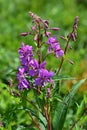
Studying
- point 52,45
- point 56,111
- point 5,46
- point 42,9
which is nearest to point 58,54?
point 52,45

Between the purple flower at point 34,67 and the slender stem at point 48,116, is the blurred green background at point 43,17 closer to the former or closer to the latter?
the slender stem at point 48,116

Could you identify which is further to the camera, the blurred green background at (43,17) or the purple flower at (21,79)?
the blurred green background at (43,17)

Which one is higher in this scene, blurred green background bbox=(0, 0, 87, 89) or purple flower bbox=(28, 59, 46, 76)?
blurred green background bbox=(0, 0, 87, 89)

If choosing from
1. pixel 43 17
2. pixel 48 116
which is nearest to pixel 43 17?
pixel 43 17

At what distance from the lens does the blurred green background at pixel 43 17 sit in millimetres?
5305

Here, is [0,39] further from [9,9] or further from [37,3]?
[37,3]

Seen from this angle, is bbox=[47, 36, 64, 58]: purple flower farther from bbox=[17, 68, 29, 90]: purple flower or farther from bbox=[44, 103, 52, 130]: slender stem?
bbox=[44, 103, 52, 130]: slender stem

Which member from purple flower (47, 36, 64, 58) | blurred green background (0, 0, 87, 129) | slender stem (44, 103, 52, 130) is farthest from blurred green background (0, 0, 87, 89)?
purple flower (47, 36, 64, 58)

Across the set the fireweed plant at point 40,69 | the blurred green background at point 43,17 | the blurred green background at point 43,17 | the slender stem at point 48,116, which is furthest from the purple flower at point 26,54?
the blurred green background at point 43,17

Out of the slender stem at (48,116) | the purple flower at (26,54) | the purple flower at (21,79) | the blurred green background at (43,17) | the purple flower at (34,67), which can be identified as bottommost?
the slender stem at (48,116)

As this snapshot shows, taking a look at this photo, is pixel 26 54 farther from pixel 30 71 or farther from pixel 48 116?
pixel 48 116

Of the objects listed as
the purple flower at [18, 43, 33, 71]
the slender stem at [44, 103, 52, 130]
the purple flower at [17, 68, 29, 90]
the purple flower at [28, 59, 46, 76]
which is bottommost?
the slender stem at [44, 103, 52, 130]

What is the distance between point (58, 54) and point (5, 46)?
3042 millimetres

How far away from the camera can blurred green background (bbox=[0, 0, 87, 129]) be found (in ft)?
17.4
